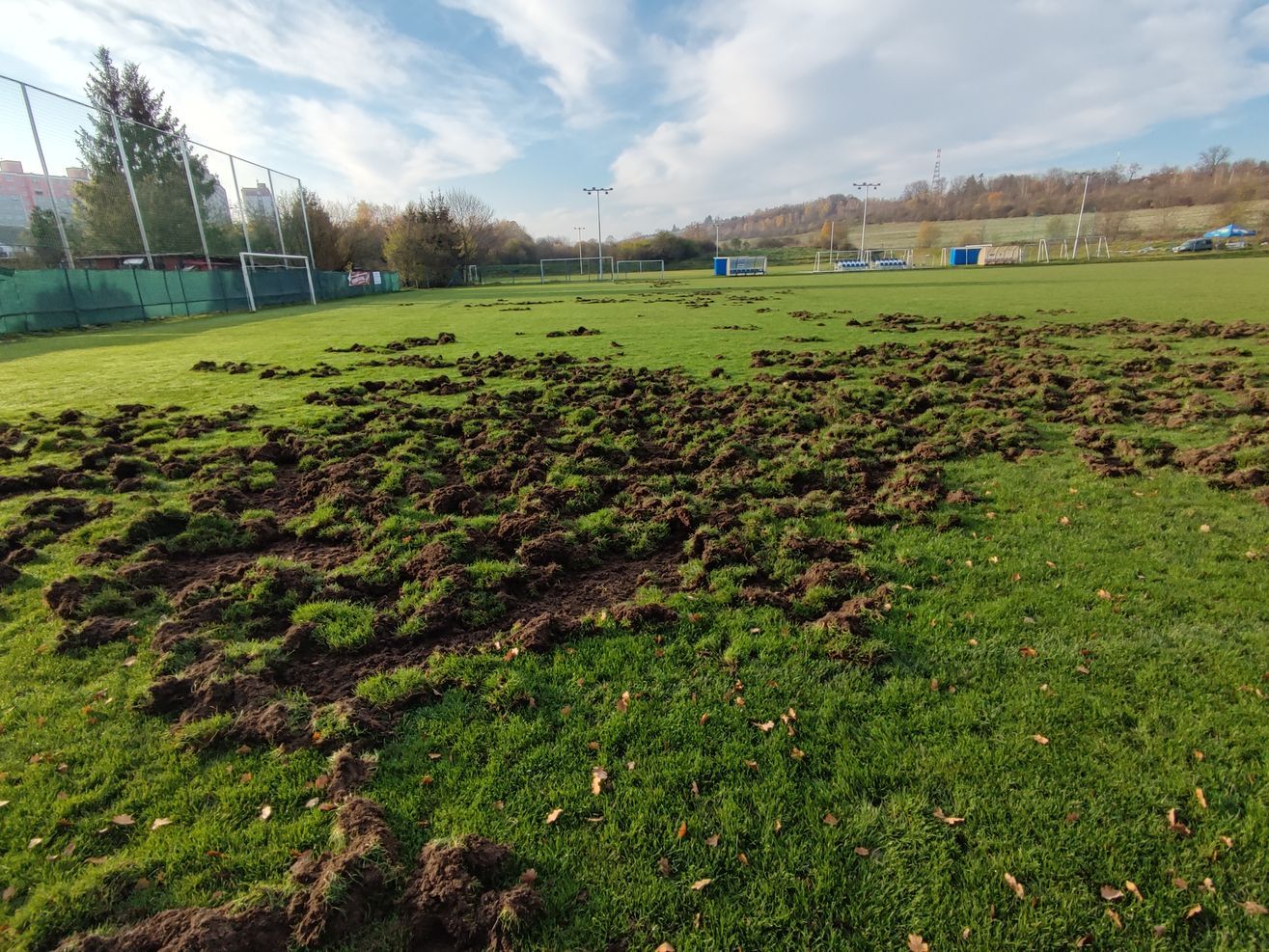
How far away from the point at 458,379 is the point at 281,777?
10.5m

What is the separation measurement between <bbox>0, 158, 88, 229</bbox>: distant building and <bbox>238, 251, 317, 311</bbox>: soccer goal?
28.3 ft

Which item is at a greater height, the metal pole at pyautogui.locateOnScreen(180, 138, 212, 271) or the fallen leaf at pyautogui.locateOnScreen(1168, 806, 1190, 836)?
the metal pole at pyautogui.locateOnScreen(180, 138, 212, 271)

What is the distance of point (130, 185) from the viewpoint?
109 feet

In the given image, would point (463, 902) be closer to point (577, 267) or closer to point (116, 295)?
point (116, 295)

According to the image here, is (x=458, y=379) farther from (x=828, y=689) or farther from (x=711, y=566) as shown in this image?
(x=828, y=689)

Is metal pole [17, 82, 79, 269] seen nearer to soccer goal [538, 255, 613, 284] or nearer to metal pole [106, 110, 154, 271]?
metal pole [106, 110, 154, 271]

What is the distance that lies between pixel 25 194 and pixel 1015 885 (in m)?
40.1

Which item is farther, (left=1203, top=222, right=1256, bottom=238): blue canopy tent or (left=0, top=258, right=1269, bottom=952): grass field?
(left=1203, top=222, right=1256, bottom=238): blue canopy tent

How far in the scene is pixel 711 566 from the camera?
501 centimetres

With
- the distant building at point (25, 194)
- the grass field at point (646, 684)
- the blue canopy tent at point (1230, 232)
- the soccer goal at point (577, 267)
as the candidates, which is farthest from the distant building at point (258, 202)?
the blue canopy tent at point (1230, 232)

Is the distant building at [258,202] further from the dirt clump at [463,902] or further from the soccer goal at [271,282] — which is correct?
the dirt clump at [463,902]

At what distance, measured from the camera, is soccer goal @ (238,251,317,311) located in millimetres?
39156

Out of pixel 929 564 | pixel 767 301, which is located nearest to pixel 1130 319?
pixel 767 301

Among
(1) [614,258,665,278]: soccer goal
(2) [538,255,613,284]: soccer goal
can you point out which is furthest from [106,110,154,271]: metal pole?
(1) [614,258,665,278]: soccer goal
